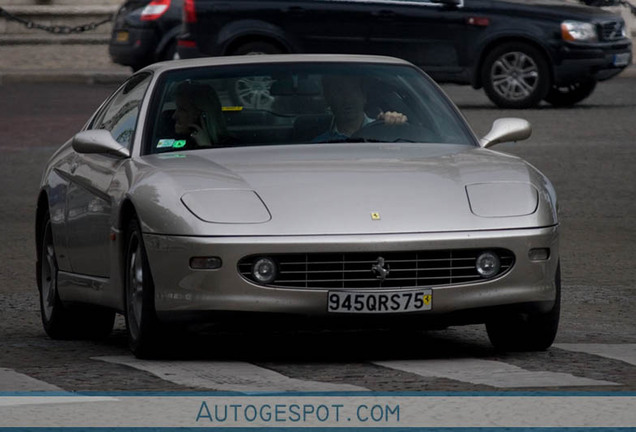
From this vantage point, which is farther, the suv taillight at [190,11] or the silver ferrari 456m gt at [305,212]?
the suv taillight at [190,11]

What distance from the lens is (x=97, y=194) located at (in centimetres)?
868

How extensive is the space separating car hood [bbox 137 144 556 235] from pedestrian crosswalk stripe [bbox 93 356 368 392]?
0.53 metres

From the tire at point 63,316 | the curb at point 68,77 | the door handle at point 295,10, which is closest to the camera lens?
the tire at point 63,316

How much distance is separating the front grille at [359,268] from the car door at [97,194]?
111 centimetres

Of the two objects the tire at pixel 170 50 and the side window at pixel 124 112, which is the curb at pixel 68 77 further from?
the side window at pixel 124 112

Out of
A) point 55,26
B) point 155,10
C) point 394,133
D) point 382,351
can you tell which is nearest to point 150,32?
point 155,10

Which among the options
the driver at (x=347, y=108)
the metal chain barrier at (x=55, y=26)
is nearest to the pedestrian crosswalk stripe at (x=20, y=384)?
the driver at (x=347, y=108)

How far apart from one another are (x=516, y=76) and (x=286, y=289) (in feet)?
51.7

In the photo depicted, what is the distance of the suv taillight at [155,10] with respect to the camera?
89.5 feet

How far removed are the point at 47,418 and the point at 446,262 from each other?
6.93ft

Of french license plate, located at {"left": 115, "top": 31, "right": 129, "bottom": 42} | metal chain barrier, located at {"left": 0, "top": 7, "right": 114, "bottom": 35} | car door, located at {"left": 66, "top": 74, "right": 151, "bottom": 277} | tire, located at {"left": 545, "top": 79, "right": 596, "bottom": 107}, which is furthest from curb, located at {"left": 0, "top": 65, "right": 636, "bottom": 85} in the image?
car door, located at {"left": 66, "top": 74, "right": 151, "bottom": 277}

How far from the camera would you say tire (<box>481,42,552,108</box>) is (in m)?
22.8

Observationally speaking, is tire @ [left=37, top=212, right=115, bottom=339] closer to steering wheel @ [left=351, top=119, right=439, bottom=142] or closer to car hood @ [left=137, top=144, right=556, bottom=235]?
car hood @ [left=137, top=144, right=556, bottom=235]

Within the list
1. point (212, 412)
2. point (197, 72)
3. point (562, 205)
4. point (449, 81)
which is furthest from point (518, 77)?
point (212, 412)
